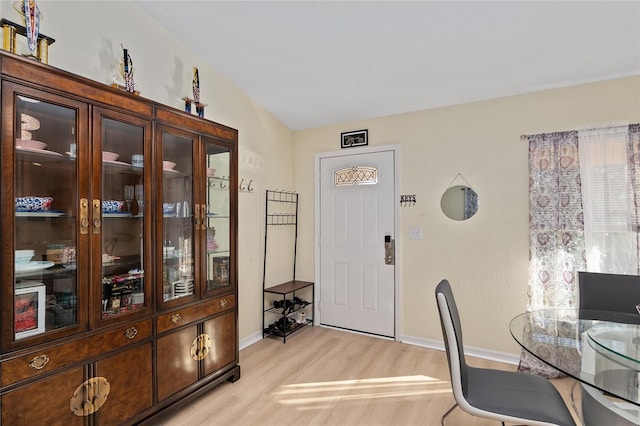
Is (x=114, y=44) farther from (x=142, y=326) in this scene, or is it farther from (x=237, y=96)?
(x=142, y=326)

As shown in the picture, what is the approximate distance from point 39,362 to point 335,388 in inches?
73.3

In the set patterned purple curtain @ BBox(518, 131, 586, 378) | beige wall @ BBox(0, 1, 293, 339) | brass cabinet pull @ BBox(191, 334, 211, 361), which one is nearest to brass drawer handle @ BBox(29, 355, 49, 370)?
brass cabinet pull @ BBox(191, 334, 211, 361)

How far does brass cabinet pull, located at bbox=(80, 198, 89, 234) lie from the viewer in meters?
1.62

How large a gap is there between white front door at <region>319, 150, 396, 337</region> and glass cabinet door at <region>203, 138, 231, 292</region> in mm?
1546

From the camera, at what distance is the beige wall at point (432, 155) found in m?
2.35

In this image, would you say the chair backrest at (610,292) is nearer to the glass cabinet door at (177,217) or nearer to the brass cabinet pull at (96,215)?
the glass cabinet door at (177,217)

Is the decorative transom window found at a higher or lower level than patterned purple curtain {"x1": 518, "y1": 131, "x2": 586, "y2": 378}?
higher

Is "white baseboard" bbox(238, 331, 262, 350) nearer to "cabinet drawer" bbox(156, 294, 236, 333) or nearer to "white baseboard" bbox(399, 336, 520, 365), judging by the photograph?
"cabinet drawer" bbox(156, 294, 236, 333)

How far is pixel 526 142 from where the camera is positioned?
112 inches

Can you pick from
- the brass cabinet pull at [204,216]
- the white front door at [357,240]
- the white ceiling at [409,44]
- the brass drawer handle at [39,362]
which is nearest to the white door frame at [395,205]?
the white front door at [357,240]

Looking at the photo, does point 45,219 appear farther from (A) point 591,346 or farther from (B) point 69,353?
(A) point 591,346

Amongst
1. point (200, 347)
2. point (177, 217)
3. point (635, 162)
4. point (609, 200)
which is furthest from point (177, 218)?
point (635, 162)

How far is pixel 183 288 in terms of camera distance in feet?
7.23

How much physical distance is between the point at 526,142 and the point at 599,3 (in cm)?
118
